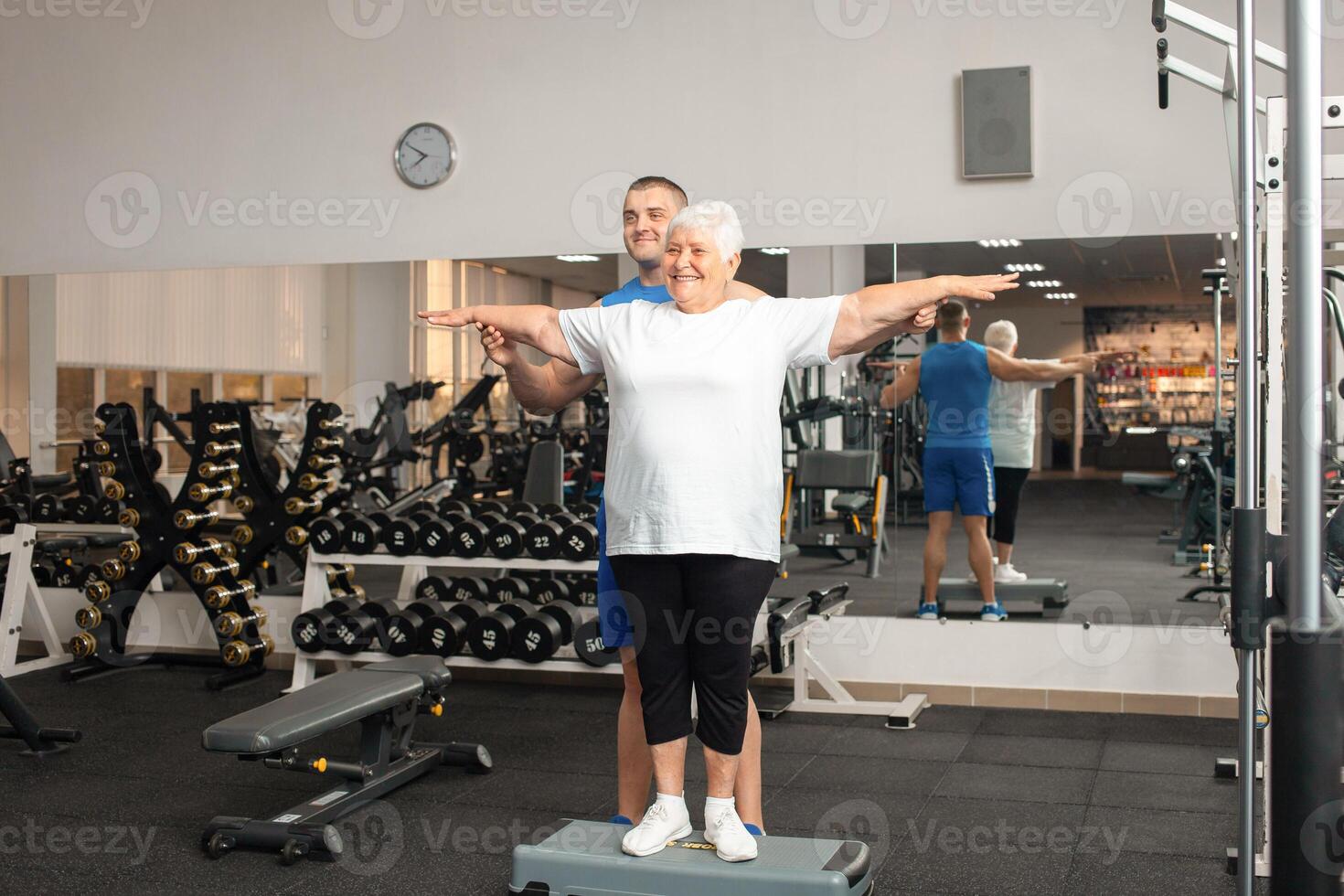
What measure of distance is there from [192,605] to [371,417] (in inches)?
62.3

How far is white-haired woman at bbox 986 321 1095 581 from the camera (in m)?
4.23

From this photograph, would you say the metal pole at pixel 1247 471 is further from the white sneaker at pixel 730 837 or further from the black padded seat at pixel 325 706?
the black padded seat at pixel 325 706

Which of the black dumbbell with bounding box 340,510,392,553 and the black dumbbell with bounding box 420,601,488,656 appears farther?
the black dumbbell with bounding box 340,510,392,553

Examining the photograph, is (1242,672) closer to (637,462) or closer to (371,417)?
(637,462)

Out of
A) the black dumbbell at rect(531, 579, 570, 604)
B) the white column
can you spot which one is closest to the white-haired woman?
the black dumbbell at rect(531, 579, 570, 604)

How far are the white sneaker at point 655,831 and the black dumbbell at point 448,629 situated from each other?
196 cm

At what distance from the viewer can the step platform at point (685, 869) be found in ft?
7.09

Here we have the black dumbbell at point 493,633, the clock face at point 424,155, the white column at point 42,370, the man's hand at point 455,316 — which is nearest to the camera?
the man's hand at point 455,316

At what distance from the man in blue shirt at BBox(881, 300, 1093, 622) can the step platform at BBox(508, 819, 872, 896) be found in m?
2.07

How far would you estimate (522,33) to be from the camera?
457cm

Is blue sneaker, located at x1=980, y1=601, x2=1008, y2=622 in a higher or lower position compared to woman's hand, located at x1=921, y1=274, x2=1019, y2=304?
lower

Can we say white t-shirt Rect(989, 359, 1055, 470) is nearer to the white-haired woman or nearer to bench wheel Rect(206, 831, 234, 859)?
the white-haired woman

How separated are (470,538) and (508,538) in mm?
146

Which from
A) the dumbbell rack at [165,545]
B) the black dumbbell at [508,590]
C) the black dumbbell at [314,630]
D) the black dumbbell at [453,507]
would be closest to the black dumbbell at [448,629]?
the black dumbbell at [314,630]
